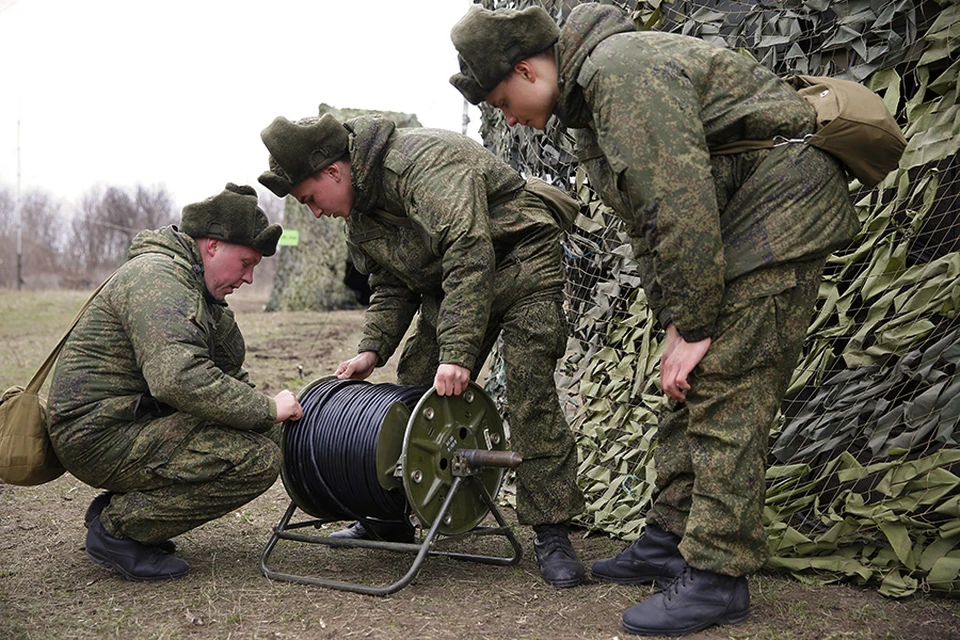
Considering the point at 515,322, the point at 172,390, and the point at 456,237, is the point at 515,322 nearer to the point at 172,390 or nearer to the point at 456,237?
the point at 456,237

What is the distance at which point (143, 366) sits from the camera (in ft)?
12.6

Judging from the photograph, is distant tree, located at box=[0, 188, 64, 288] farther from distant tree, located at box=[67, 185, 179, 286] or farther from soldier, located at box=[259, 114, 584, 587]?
soldier, located at box=[259, 114, 584, 587]

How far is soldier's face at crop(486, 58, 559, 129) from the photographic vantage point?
11.6 feet

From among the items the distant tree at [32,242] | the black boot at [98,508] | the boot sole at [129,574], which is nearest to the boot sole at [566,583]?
the boot sole at [129,574]

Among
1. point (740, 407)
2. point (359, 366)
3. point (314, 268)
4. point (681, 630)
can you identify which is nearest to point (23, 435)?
point (359, 366)

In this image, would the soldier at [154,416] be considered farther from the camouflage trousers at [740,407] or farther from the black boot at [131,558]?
the camouflage trousers at [740,407]

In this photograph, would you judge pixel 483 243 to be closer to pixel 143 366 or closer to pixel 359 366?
pixel 359 366

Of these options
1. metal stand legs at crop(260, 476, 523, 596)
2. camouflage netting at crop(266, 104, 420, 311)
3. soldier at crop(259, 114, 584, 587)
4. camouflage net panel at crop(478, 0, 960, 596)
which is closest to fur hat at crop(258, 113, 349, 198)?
soldier at crop(259, 114, 584, 587)

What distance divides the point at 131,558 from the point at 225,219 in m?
1.56

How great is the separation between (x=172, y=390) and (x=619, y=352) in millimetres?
2537

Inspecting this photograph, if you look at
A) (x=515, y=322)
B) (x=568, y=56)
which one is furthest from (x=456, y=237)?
(x=568, y=56)

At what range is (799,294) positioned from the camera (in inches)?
131

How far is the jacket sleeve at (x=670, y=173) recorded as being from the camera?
310 centimetres

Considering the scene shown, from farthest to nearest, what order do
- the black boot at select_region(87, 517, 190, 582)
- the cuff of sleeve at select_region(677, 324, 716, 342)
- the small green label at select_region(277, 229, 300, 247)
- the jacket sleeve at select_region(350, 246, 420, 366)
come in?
the small green label at select_region(277, 229, 300, 247) → the jacket sleeve at select_region(350, 246, 420, 366) → the black boot at select_region(87, 517, 190, 582) → the cuff of sleeve at select_region(677, 324, 716, 342)
